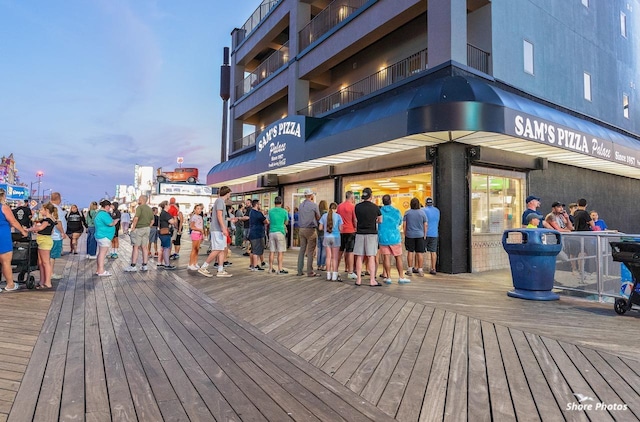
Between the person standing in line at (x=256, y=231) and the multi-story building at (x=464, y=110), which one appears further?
the person standing in line at (x=256, y=231)

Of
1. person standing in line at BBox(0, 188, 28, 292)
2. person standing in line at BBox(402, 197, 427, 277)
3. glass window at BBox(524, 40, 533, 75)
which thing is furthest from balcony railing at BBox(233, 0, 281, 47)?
person standing in line at BBox(0, 188, 28, 292)

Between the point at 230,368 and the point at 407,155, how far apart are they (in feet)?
28.5

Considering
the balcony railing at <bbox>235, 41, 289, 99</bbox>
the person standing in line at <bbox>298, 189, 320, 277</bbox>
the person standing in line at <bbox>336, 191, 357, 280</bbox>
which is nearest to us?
the person standing in line at <bbox>336, 191, 357, 280</bbox>

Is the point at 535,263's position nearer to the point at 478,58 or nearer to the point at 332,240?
the point at 332,240

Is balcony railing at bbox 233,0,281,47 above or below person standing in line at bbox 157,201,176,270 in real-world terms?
above

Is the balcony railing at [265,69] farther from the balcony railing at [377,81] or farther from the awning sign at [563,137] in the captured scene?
the awning sign at [563,137]

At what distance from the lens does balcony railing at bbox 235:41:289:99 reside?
760 inches

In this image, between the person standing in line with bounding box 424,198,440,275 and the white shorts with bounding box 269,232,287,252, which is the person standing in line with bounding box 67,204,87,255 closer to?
the white shorts with bounding box 269,232,287,252

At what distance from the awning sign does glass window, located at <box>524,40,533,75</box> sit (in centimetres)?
329

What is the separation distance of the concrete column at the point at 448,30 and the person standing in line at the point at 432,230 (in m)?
3.93

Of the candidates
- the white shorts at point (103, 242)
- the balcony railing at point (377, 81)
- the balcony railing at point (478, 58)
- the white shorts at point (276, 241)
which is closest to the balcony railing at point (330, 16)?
the balcony railing at point (377, 81)

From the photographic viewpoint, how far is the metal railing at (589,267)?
21.3 feet

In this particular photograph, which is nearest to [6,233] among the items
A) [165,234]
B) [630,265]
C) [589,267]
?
[165,234]

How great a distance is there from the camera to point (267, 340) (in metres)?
4.30
